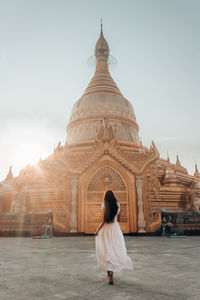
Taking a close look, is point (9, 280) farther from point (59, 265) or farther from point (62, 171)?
point (62, 171)

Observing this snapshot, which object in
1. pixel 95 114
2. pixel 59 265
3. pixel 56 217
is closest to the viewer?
pixel 59 265

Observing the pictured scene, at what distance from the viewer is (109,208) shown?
462 cm

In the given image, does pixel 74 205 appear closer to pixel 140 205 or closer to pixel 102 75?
pixel 140 205

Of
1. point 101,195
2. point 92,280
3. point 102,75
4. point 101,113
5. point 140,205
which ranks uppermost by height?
point 102,75

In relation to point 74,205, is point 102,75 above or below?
above

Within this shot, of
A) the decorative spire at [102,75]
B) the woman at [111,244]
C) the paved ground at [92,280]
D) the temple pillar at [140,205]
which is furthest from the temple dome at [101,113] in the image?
the woman at [111,244]

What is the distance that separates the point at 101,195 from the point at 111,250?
369 inches

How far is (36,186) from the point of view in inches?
657

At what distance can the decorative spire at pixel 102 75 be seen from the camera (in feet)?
90.5

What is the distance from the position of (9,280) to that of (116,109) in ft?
76.8

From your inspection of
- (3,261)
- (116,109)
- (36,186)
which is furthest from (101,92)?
(3,261)

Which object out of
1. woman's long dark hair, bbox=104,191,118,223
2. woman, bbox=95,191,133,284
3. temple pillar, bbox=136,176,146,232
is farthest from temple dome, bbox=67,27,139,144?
woman, bbox=95,191,133,284

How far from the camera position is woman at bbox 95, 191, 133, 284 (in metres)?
4.26

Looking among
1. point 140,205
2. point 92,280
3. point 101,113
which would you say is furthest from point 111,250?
point 101,113
